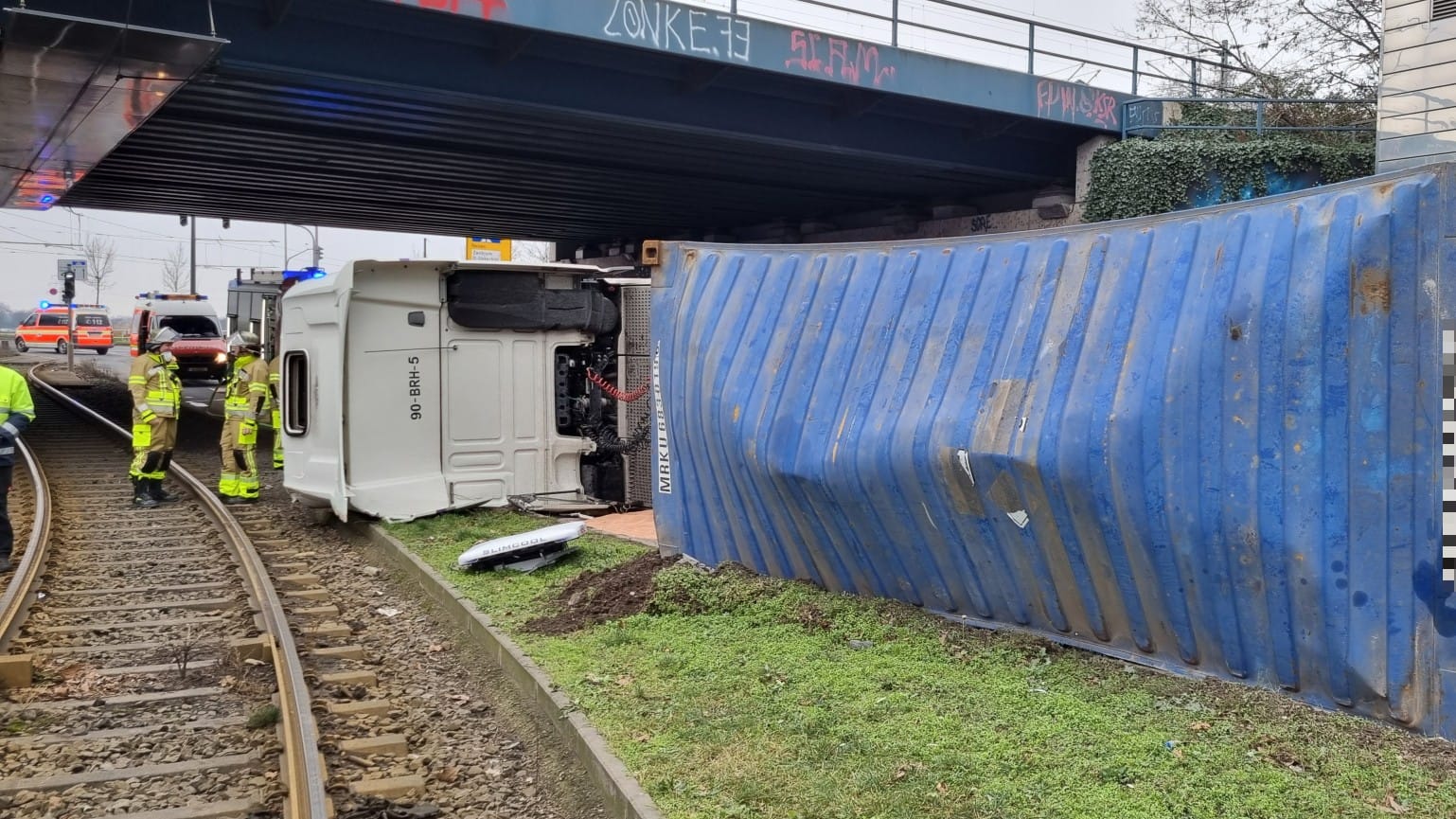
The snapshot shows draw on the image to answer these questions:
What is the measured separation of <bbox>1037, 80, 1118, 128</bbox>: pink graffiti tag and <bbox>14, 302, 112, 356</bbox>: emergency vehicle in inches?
1871

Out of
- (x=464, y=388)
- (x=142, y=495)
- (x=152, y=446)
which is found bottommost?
(x=142, y=495)

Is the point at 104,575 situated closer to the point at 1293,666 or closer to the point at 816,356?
the point at 816,356

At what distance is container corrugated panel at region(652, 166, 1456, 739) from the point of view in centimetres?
417

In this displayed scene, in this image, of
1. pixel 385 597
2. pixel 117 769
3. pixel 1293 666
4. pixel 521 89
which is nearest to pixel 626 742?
pixel 117 769

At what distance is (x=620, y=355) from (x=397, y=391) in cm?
214

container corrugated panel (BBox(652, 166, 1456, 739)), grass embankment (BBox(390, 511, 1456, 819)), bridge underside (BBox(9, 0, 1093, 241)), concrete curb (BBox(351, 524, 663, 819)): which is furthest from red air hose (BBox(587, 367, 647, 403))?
bridge underside (BBox(9, 0, 1093, 241))

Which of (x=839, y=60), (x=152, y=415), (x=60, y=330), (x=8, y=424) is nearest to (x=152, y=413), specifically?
(x=152, y=415)

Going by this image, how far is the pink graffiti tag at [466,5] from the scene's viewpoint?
12.5m

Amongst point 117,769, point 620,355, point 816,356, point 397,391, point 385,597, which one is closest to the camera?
point 117,769

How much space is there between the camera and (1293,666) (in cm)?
452

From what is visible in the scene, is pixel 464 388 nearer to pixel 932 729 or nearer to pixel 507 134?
pixel 932 729

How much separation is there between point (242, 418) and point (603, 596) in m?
6.55

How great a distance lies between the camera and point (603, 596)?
710 cm

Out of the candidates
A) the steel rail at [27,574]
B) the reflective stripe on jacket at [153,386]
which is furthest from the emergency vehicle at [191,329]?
the steel rail at [27,574]
